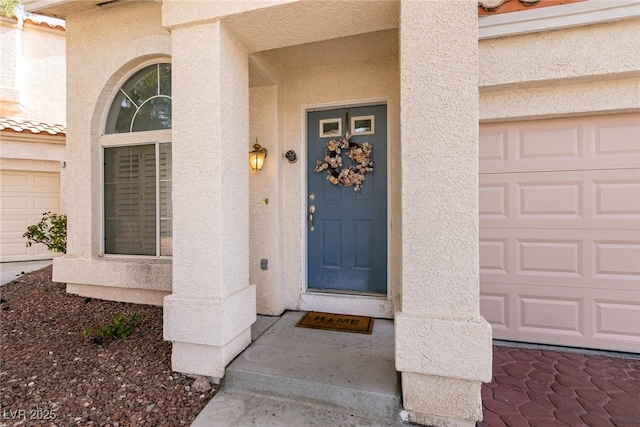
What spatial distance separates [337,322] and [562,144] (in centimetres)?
301

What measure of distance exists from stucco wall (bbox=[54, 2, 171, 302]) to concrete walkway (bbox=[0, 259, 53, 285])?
2.29 m

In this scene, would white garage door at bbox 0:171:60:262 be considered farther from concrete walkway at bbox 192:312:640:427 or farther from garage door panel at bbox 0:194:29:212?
concrete walkway at bbox 192:312:640:427

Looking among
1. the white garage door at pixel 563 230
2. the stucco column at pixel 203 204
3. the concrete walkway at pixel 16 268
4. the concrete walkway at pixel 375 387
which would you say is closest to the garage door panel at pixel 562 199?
the white garage door at pixel 563 230

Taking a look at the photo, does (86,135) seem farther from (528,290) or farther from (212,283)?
(528,290)

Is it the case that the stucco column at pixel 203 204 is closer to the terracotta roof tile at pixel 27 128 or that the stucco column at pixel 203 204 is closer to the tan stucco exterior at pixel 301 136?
the tan stucco exterior at pixel 301 136

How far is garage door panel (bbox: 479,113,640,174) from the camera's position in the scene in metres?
2.80

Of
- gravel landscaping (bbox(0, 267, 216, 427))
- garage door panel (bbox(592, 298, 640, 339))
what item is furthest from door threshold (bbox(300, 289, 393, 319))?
garage door panel (bbox(592, 298, 640, 339))

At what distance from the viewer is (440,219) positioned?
6.59ft

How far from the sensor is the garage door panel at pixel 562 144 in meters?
2.80

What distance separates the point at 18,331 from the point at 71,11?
4.09 m

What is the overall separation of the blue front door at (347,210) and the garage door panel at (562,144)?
3.87 feet

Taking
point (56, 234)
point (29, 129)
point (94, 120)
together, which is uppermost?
point (29, 129)

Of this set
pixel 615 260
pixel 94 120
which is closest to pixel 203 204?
pixel 94 120

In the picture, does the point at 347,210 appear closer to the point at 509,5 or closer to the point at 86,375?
the point at 509,5
